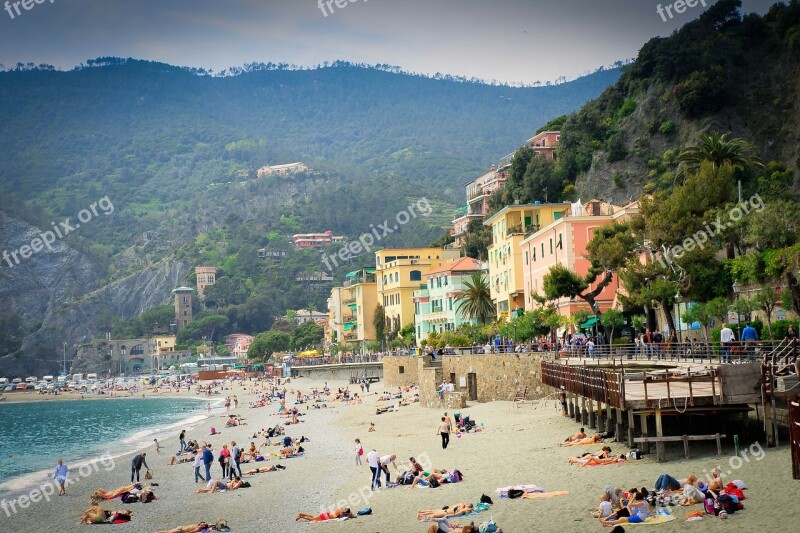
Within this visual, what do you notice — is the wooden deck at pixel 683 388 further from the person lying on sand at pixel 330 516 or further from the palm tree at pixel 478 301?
the palm tree at pixel 478 301

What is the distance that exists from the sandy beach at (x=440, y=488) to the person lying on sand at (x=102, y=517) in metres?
0.30

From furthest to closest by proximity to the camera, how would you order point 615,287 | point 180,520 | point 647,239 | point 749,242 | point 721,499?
point 615,287 < point 647,239 < point 749,242 < point 180,520 < point 721,499

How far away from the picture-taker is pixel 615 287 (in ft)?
169

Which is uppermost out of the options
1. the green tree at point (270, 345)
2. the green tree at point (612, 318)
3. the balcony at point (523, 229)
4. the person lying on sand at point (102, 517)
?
the balcony at point (523, 229)

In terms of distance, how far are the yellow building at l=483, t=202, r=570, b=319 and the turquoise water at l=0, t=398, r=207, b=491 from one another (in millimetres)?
25492

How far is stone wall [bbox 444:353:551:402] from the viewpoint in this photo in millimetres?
41875

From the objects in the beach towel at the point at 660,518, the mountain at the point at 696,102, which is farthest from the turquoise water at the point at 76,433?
the mountain at the point at 696,102

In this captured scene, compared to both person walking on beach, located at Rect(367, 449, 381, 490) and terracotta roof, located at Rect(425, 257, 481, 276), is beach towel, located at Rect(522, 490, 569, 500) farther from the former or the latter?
terracotta roof, located at Rect(425, 257, 481, 276)

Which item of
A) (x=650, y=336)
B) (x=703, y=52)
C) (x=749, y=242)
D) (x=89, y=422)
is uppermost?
(x=703, y=52)

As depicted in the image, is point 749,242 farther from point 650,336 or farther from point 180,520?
point 180,520

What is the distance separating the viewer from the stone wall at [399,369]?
67.7 metres

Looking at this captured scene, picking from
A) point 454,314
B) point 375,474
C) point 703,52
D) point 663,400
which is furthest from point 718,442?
point 703,52

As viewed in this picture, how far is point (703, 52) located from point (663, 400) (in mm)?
63851

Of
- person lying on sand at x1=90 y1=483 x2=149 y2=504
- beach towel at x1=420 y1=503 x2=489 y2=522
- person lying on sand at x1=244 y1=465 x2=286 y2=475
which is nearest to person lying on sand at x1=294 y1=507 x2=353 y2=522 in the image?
beach towel at x1=420 y1=503 x2=489 y2=522
